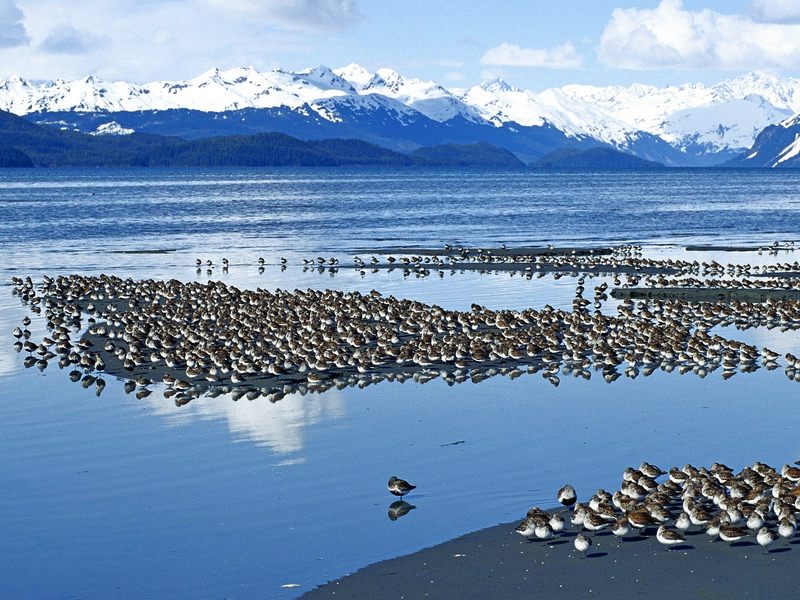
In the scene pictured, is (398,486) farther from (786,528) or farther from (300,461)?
(786,528)

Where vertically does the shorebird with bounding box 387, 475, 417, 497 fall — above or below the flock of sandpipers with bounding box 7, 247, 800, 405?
below

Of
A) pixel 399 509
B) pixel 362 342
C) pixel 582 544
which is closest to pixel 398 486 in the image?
pixel 399 509

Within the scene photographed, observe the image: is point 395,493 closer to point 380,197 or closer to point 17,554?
point 17,554

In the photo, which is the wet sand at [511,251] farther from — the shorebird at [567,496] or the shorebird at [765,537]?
the shorebird at [765,537]

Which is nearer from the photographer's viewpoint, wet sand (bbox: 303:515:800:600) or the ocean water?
wet sand (bbox: 303:515:800:600)

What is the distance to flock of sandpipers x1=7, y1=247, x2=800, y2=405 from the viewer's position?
33744mm

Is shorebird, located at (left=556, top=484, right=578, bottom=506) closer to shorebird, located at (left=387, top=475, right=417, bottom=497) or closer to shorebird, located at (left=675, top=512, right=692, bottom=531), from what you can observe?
shorebird, located at (left=675, top=512, right=692, bottom=531)

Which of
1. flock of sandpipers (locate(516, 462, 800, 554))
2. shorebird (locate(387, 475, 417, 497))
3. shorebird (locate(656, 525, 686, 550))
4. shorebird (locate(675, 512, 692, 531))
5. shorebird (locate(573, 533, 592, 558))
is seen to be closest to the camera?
shorebird (locate(573, 533, 592, 558))

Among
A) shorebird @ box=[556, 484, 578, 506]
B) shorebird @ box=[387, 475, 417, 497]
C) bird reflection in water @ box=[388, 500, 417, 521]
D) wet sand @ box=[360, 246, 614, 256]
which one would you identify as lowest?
bird reflection in water @ box=[388, 500, 417, 521]

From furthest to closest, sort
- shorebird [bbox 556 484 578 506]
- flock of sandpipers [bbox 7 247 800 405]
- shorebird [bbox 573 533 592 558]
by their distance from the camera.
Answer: flock of sandpipers [bbox 7 247 800 405], shorebird [bbox 556 484 578 506], shorebird [bbox 573 533 592 558]

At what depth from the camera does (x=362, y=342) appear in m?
37.5

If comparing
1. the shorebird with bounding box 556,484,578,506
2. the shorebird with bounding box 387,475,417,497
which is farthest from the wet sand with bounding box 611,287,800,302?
the shorebird with bounding box 556,484,578,506

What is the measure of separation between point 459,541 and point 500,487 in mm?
3258

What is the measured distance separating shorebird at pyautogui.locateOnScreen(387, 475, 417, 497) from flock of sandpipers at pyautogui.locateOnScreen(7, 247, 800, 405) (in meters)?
9.43
